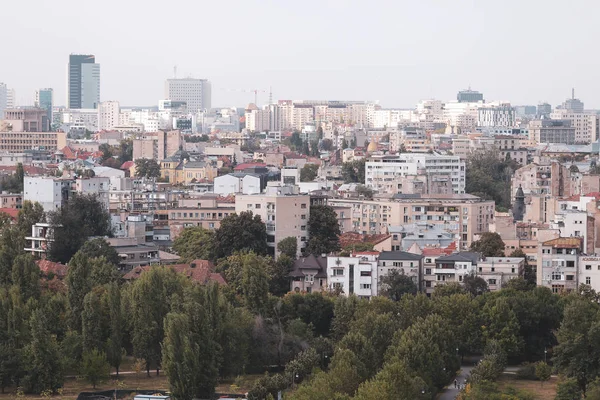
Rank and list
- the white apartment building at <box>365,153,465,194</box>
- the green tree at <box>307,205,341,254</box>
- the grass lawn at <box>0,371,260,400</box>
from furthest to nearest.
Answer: the white apartment building at <box>365,153,465,194</box>, the green tree at <box>307,205,341,254</box>, the grass lawn at <box>0,371,260,400</box>

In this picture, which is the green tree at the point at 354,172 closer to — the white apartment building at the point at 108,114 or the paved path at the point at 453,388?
the paved path at the point at 453,388

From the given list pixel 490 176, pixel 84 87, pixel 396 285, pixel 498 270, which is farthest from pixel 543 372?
pixel 84 87

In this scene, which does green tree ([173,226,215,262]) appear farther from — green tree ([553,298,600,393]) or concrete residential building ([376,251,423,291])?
green tree ([553,298,600,393])

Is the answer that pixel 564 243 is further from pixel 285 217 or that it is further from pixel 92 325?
pixel 92 325

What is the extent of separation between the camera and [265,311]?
88.5ft

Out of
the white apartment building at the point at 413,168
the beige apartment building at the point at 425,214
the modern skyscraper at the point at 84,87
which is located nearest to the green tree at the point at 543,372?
the beige apartment building at the point at 425,214

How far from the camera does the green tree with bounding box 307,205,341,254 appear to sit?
33.9 metres

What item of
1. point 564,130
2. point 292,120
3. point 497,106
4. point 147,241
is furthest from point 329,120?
point 147,241

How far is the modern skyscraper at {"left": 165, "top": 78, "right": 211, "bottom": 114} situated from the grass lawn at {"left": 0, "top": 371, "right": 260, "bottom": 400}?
125000 millimetres

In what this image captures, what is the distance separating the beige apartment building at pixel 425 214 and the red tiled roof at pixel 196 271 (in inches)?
322

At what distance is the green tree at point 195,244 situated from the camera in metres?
33.7

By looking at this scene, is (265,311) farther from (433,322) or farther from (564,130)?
(564,130)

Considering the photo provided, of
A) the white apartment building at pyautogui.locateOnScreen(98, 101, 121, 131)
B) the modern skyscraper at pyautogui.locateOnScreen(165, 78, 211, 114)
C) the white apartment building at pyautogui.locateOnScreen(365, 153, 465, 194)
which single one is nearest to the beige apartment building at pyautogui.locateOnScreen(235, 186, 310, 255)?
the white apartment building at pyautogui.locateOnScreen(365, 153, 465, 194)

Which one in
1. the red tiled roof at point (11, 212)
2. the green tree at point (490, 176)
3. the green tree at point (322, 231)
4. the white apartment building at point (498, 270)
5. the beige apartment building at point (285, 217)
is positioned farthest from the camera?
the green tree at point (490, 176)
